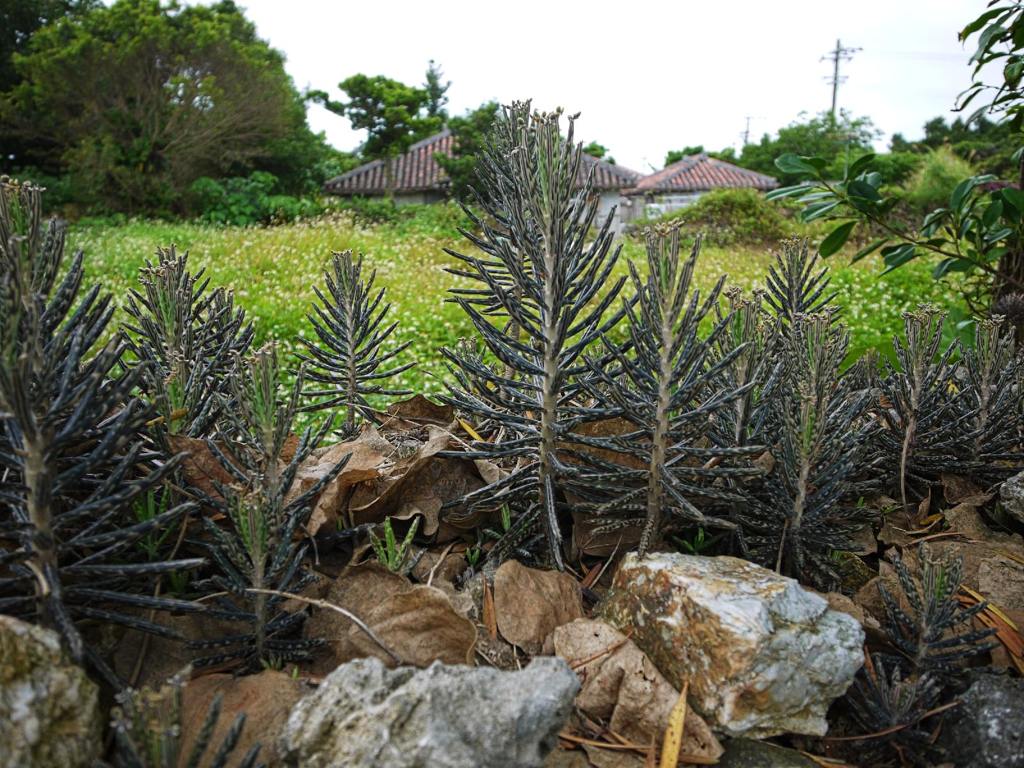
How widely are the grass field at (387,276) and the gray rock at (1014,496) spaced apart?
530 centimetres

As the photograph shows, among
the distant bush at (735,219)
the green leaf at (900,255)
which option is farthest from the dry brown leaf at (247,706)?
the distant bush at (735,219)

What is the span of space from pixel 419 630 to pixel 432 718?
342 millimetres

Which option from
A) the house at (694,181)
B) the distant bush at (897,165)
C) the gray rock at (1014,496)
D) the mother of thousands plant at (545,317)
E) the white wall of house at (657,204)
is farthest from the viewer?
the house at (694,181)

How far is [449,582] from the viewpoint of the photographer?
152cm

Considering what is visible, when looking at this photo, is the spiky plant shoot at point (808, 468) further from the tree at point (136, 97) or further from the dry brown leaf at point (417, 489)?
the tree at point (136, 97)

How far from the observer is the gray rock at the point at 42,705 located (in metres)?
0.90

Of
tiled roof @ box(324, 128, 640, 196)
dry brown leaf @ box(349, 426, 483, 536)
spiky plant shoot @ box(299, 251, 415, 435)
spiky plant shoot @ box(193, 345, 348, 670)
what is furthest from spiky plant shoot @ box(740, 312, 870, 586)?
tiled roof @ box(324, 128, 640, 196)

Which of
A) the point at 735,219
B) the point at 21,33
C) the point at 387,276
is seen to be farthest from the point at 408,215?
the point at 21,33

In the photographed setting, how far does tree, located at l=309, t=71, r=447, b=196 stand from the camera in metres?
34.3

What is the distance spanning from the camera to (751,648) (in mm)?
1153

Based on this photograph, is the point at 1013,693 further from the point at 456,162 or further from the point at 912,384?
the point at 456,162

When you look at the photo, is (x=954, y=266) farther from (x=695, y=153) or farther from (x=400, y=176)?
(x=695, y=153)

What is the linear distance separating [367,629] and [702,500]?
2.25 feet

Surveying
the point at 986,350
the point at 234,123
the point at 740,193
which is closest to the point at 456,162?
the point at 234,123
